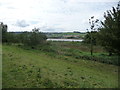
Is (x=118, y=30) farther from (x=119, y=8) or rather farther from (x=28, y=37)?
(x=28, y=37)

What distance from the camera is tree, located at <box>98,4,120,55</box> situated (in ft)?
29.2

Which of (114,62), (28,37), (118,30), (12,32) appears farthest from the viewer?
(12,32)

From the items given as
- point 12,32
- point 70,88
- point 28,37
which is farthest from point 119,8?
point 12,32

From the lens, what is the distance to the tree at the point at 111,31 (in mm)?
8914

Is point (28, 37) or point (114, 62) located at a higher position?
point (28, 37)

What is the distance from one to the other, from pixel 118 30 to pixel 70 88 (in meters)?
6.02

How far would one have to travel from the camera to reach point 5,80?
4.73m

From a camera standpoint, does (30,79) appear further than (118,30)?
No

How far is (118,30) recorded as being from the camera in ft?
29.0

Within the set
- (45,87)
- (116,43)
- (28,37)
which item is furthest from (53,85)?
(28,37)

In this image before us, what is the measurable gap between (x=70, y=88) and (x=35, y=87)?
3.90 feet

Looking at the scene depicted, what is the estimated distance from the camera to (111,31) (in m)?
9.17

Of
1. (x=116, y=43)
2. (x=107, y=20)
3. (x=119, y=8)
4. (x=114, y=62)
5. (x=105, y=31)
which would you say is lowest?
(x=114, y=62)

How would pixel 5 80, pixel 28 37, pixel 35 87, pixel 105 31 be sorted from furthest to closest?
pixel 28 37 → pixel 105 31 → pixel 5 80 → pixel 35 87
